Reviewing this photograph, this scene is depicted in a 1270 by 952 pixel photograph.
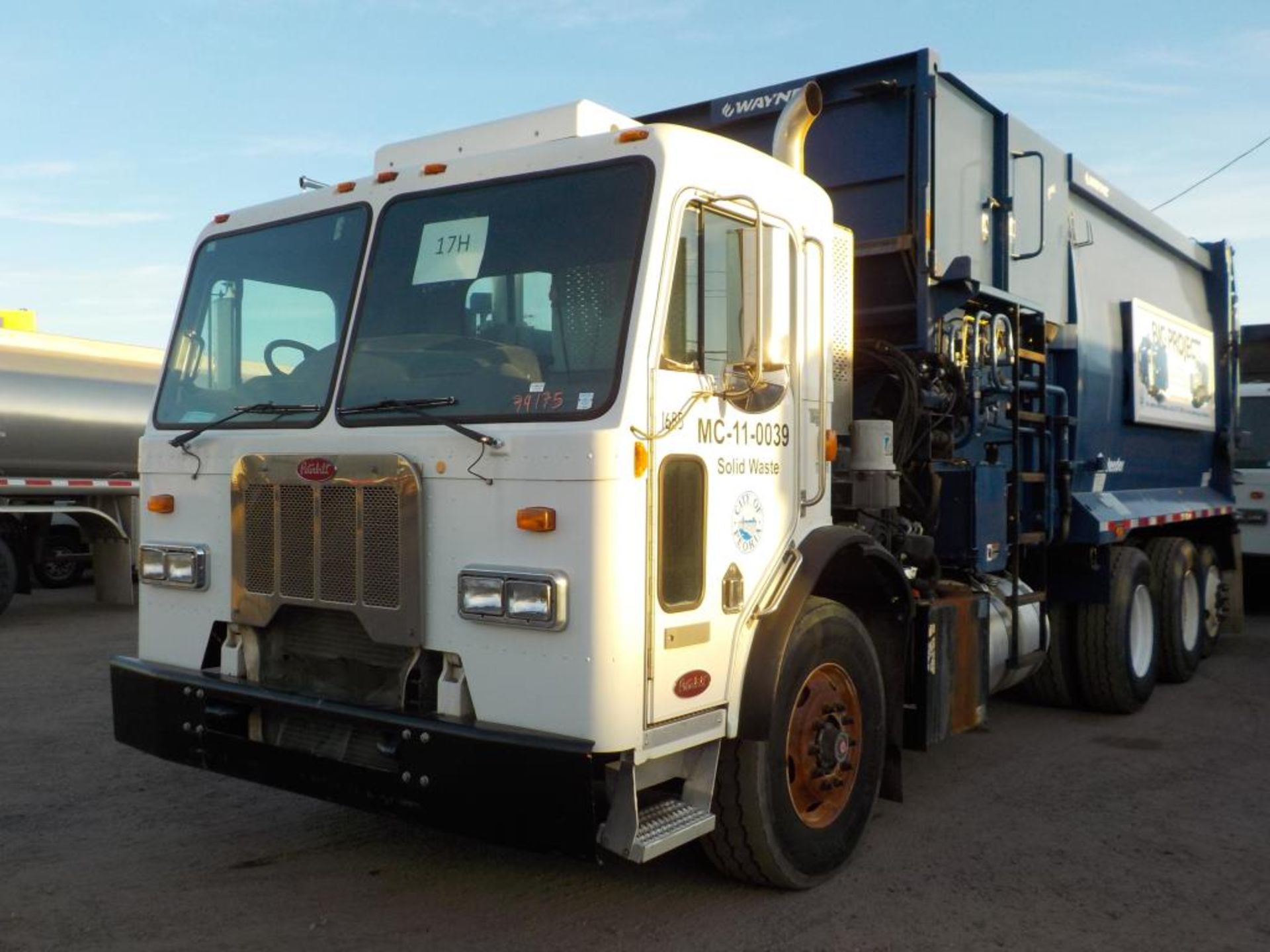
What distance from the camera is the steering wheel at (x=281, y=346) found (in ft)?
14.8

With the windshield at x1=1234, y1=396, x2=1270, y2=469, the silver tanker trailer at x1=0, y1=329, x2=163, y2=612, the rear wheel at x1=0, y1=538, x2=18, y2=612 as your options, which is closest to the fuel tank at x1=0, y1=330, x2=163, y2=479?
the silver tanker trailer at x1=0, y1=329, x2=163, y2=612

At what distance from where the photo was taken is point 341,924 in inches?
164

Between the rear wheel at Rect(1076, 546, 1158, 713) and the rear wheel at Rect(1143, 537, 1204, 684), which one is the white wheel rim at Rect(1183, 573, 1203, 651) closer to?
the rear wheel at Rect(1143, 537, 1204, 684)

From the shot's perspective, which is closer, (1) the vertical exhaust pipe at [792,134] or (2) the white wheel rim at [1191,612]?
(1) the vertical exhaust pipe at [792,134]

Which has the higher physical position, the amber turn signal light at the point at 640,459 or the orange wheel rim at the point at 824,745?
the amber turn signal light at the point at 640,459

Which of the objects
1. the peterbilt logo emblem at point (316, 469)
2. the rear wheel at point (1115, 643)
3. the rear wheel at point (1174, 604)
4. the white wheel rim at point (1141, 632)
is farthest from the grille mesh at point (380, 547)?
the rear wheel at point (1174, 604)

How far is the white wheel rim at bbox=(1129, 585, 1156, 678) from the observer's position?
25.2 feet

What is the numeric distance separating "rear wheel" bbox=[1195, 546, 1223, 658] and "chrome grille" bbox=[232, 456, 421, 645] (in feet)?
23.4

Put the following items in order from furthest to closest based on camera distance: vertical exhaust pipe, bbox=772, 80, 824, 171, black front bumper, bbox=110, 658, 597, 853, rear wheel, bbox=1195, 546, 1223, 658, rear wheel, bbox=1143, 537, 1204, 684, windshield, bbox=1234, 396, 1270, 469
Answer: windshield, bbox=1234, 396, 1270, 469 < rear wheel, bbox=1195, 546, 1223, 658 < rear wheel, bbox=1143, 537, 1204, 684 < vertical exhaust pipe, bbox=772, 80, 824, 171 < black front bumper, bbox=110, 658, 597, 853

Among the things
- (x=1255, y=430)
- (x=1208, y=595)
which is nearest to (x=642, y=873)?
(x=1208, y=595)

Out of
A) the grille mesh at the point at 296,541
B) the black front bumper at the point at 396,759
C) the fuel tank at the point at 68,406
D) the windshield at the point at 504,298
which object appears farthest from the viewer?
the fuel tank at the point at 68,406

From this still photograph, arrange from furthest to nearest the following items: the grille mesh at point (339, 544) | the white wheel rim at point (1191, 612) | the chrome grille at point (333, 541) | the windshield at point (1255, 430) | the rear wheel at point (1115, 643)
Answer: the windshield at point (1255, 430) → the white wheel rim at point (1191, 612) → the rear wheel at point (1115, 643) → the grille mesh at point (339, 544) → the chrome grille at point (333, 541)

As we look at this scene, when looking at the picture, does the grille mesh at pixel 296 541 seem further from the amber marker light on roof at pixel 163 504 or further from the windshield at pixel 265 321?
the amber marker light on roof at pixel 163 504

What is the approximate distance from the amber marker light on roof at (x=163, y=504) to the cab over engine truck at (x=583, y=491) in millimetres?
17
